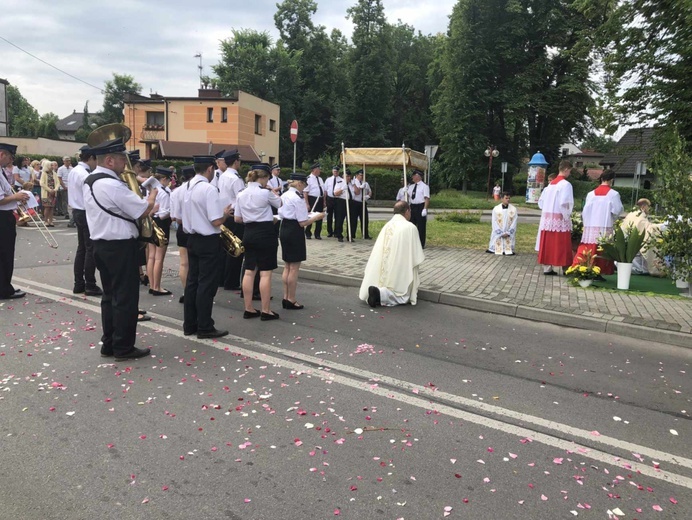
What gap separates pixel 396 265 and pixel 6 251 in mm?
5813

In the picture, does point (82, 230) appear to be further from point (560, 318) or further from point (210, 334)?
point (560, 318)

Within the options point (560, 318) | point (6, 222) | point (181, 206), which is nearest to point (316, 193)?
point (6, 222)

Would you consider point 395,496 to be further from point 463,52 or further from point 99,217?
point 463,52

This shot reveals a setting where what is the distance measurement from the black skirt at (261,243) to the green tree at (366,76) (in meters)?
48.8

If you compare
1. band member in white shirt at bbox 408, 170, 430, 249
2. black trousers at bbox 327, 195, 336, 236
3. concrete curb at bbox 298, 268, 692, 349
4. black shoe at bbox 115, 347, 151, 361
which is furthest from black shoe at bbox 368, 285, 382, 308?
black trousers at bbox 327, 195, 336, 236

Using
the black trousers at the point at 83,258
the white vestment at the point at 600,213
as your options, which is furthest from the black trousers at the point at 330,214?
the black trousers at the point at 83,258

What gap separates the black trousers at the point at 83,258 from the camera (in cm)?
762

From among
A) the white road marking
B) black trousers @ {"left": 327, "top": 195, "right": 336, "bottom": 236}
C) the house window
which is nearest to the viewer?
the white road marking

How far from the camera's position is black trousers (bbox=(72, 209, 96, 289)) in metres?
7.62

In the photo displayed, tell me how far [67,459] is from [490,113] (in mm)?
46893

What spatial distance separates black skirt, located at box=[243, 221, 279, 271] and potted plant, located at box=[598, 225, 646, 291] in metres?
5.94

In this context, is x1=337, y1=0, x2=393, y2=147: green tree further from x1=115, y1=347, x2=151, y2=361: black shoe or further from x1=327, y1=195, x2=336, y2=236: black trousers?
x1=115, y1=347, x2=151, y2=361: black shoe

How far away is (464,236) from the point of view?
16859 millimetres

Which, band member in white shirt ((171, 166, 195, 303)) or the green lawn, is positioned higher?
band member in white shirt ((171, 166, 195, 303))
